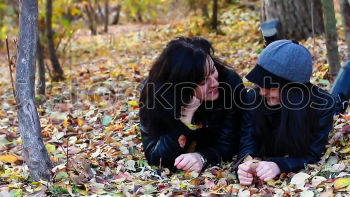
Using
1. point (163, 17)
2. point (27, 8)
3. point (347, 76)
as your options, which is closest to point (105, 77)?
point (347, 76)

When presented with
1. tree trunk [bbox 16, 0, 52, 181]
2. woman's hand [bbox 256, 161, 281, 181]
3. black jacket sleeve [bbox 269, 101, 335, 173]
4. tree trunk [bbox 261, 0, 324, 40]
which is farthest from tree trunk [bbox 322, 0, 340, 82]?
tree trunk [bbox 16, 0, 52, 181]

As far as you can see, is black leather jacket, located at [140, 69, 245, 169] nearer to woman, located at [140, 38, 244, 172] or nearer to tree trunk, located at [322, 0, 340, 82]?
woman, located at [140, 38, 244, 172]

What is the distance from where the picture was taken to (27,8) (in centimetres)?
266

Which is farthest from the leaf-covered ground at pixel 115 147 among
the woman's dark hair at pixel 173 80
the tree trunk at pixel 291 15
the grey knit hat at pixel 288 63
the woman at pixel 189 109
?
the grey knit hat at pixel 288 63

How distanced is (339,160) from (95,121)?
2.14m

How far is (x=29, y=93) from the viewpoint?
274 centimetres

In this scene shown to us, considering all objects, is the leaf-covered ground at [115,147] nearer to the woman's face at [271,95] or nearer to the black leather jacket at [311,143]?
the black leather jacket at [311,143]

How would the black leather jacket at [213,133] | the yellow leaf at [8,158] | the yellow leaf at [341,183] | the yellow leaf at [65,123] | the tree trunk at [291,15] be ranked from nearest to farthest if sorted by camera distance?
1. the yellow leaf at [341,183]
2. the black leather jacket at [213,133]
3. the yellow leaf at [8,158]
4. the yellow leaf at [65,123]
5. the tree trunk at [291,15]

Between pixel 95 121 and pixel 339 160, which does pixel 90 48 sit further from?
pixel 339 160

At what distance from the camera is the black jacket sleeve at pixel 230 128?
3.22 m

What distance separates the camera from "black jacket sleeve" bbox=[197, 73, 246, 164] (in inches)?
127

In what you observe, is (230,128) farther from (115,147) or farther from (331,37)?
(331,37)

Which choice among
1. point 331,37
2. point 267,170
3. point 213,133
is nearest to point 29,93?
point 213,133

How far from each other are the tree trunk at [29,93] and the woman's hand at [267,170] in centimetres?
110
